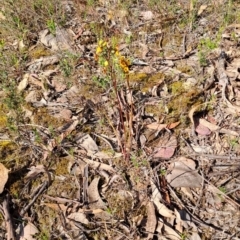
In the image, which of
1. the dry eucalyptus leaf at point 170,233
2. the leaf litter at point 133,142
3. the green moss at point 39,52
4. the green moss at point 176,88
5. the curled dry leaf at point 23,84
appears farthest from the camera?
the green moss at point 39,52

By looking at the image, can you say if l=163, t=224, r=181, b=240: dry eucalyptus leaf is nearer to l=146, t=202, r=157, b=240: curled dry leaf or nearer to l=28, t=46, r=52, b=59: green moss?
l=146, t=202, r=157, b=240: curled dry leaf

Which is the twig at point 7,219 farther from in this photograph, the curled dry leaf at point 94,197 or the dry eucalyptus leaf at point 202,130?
the dry eucalyptus leaf at point 202,130

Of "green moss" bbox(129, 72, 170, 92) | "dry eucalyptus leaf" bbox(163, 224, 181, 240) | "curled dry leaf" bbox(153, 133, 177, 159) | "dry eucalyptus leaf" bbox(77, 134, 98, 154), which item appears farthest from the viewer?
"green moss" bbox(129, 72, 170, 92)

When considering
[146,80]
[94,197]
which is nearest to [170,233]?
[94,197]

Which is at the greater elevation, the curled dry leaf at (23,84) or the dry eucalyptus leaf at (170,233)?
the curled dry leaf at (23,84)

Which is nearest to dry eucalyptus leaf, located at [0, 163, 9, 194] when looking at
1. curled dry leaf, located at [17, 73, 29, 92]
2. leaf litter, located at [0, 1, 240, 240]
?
leaf litter, located at [0, 1, 240, 240]

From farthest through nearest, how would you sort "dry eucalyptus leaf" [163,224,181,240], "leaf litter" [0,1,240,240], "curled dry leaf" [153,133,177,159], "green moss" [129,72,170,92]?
"green moss" [129,72,170,92]
"curled dry leaf" [153,133,177,159]
"leaf litter" [0,1,240,240]
"dry eucalyptus leaf" [163,224,181,240]

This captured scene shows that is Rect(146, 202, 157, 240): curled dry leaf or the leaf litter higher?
the leaf litter

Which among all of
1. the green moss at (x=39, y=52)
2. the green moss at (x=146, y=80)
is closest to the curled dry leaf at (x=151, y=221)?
the green moss at (x=146, y=80)
